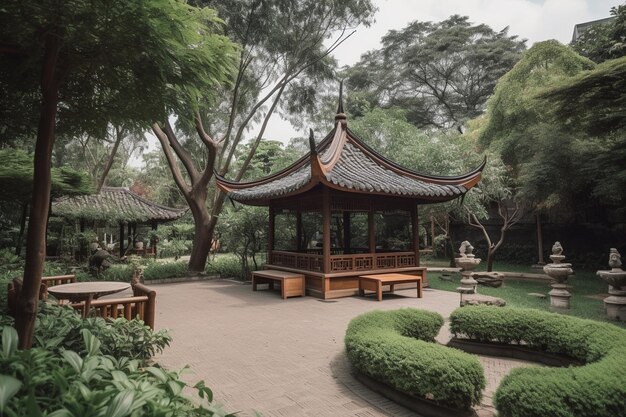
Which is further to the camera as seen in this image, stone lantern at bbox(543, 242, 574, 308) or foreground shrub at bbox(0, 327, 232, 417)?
stone lantern at bbox(543, 242, 574, 308)

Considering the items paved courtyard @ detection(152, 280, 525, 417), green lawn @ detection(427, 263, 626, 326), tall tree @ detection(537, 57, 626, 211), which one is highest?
tall tree @ detection(537, 57, 626, 211)

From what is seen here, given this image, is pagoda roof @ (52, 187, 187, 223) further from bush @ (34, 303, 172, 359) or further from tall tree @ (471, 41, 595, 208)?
tall tree @ (471, 41, 595, 208)

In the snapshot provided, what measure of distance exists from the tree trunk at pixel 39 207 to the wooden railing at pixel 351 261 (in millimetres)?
7995

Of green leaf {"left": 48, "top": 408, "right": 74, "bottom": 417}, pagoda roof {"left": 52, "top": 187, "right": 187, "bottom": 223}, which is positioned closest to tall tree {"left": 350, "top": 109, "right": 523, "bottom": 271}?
pagoda roof {"left": 52, "top": 187, "right": 187, "bottom": 223}

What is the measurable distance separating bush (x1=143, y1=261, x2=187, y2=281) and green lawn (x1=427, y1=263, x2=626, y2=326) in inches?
386

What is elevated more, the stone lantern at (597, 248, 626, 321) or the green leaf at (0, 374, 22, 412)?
the green leaf at (0, 374, 22, 412)

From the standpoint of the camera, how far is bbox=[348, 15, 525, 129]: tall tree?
28.5 meters

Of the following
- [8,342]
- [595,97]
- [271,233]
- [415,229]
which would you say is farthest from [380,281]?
[8,342]

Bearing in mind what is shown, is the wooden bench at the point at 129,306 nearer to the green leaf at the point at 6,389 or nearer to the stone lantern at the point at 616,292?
the green leaf at the point at 6,389

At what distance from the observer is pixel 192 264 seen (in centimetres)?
1541

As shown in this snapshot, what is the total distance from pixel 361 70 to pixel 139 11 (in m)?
31.4

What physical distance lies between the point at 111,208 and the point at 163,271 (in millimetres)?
6019

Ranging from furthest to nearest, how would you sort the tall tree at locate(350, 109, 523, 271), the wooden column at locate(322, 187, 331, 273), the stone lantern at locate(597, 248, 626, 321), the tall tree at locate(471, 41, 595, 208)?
1. the tall tree at locate(350, 109, 523, 271)
2. the tall tree at locate(471, 41, 595, 208)
3. the wooden column at locate(322, 187, 331, 273)
4. the stone lantern at locate(597, 248, 626, 321)

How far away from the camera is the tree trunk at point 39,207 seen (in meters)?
2.73
